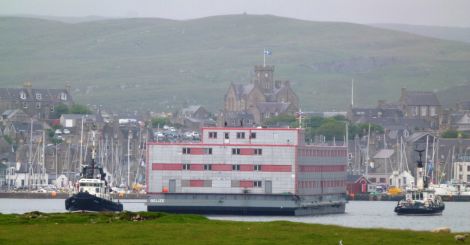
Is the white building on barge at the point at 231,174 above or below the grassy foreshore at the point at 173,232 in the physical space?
above

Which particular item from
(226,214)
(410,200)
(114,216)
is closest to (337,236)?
(114,216)

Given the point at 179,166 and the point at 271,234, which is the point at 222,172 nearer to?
the point at 179,166

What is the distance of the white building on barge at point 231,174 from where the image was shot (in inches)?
4690

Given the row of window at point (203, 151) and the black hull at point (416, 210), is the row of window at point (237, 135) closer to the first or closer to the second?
the row of window at point (203, 151)

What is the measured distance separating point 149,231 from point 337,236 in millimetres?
6343

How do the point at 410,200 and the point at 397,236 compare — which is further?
the point at 410,200

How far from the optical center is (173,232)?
57281mm

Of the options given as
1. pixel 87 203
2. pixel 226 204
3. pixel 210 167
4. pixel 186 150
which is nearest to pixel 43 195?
pixel 186 150

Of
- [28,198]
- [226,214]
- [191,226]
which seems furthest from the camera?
[28,198]

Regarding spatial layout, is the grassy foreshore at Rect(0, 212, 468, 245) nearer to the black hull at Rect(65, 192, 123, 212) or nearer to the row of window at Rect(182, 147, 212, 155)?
the black hull at Rect(65, 192, 123, 212)

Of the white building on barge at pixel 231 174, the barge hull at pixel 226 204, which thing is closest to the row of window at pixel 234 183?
the white building on barge at pixel 231 174

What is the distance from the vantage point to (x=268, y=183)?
4766 inches

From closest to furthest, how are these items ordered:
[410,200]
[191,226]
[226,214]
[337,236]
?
[337,236] < [191,226] < [226,214] < [410,200]

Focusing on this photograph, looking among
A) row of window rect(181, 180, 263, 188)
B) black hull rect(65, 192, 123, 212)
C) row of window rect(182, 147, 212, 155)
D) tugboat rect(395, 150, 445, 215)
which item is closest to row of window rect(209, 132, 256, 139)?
row of window rect(182, 147, 212, 155)
